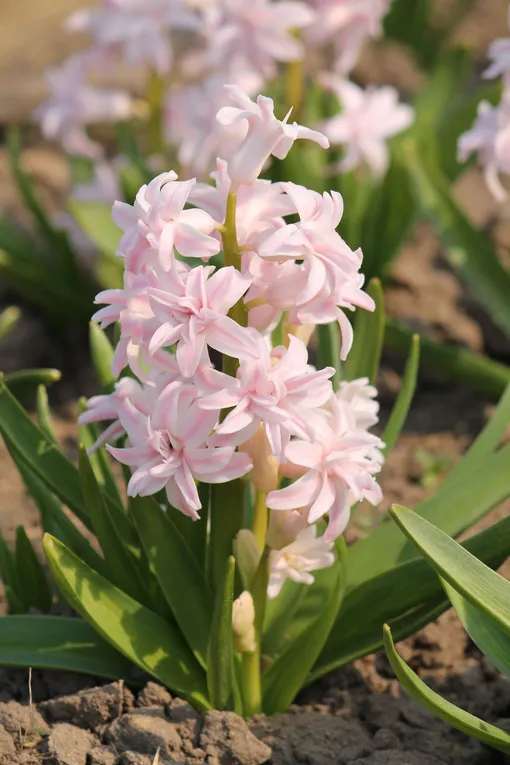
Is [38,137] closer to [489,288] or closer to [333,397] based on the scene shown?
[489,288]

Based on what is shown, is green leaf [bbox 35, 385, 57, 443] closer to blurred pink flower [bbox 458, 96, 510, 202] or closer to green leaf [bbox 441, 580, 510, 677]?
green leaf [bbox 441, 580, 510, 677]

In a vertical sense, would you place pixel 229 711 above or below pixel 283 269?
below

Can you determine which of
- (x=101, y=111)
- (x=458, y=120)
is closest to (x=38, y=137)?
(x=101, y=111)

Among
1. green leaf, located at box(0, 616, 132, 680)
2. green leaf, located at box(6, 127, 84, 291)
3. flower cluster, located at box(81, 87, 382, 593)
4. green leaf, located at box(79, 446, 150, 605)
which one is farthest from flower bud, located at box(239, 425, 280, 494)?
green leaf, located at box(6, 127, 84, 291)

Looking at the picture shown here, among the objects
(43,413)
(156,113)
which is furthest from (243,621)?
(156,113)

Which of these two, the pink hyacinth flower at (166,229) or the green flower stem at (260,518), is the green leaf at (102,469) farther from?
the pink hyacinth flower at (166,229)
